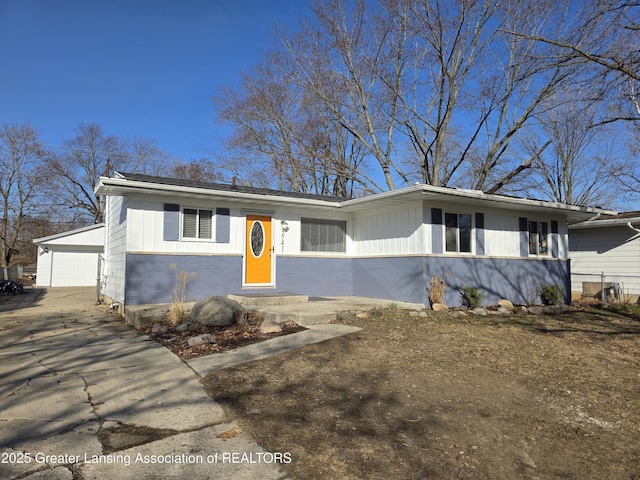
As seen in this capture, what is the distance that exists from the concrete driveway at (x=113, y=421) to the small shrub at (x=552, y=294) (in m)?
10.5

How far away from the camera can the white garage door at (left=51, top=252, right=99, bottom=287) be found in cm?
2239

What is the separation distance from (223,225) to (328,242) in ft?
10.6

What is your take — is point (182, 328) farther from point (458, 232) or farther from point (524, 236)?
point (524, 236)

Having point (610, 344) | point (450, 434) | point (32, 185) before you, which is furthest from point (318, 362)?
point (32, 185)

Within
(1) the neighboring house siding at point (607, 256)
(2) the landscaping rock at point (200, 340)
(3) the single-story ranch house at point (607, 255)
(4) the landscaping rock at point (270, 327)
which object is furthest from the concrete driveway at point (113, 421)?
(1) the neighboring house siding at point (607, 256)

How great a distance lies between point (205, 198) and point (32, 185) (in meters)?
26.6

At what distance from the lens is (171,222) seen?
9.74 m

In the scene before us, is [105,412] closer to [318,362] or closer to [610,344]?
[318,362]

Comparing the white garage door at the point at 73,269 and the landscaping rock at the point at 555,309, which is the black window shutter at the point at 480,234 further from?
the white garage door at the point at 73,269

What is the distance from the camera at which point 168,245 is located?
381 inches

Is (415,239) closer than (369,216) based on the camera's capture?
Yes

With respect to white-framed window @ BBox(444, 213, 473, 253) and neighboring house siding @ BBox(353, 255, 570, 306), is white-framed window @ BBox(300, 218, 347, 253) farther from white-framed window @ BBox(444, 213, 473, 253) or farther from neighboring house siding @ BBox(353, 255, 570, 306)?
white-framed window @ BBox(444, 213, 473, 253)

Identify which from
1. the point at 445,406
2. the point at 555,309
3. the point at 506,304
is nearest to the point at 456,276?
the point at 506,304

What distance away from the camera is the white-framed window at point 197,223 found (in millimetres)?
9992
